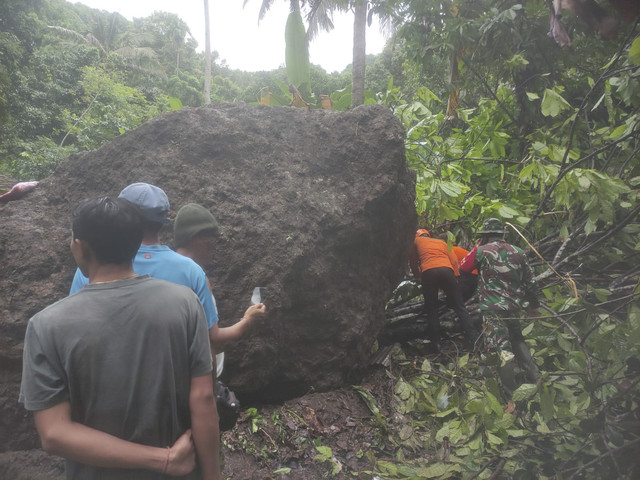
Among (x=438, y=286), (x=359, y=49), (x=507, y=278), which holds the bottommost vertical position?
(x=438, y=286)

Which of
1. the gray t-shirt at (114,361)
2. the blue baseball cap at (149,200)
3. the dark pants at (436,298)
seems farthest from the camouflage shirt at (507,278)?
the gray t-shirt at (114,361)

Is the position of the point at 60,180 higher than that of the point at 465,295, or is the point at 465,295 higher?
the point at 60,180

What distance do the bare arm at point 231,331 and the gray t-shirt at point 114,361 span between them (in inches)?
21.4

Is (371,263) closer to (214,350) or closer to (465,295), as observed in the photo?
(465,295)

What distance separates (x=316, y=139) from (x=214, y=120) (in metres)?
0.92

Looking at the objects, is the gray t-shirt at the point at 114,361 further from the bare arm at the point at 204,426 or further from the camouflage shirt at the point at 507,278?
the camouflage shirt at the point at 507,278

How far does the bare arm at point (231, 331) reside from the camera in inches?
70.5

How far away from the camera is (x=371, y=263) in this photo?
3604 millimetres

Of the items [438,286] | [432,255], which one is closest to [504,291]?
[438,286]

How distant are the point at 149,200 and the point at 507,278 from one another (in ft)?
9.48

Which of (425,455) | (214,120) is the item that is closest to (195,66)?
(214,120)

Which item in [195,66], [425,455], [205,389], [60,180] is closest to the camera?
[205,389]

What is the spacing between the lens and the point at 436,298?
4176mm

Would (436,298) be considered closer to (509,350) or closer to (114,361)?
(509,350)
